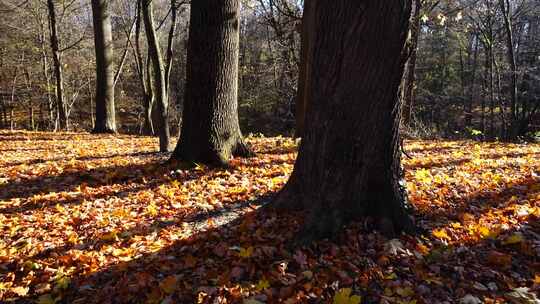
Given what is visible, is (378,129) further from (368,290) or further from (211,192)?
(211,192)

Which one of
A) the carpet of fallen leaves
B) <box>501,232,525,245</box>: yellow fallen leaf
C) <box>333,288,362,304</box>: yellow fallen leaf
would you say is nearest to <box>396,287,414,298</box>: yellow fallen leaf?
the carpet of fallen leaves

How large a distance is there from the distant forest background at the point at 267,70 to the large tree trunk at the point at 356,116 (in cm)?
1117

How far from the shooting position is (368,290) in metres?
3.04

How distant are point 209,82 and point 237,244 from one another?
3429mm

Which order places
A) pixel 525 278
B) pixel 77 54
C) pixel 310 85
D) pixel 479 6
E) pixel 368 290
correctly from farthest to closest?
pixel 77 54 < pixel 479 6 < pixel 310 85 < pixel 525 278 < pixel 368 290

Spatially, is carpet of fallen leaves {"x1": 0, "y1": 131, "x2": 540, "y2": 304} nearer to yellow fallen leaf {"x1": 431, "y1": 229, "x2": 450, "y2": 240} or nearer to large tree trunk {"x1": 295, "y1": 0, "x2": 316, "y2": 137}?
yellow fallen leaf {"x1": 431, "y1": 229, "x2": 450, "y2": 240}

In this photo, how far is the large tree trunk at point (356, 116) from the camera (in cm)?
342

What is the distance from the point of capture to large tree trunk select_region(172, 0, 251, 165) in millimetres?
6363

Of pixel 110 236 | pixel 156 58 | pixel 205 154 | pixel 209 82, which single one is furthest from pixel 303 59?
pixel 110 236

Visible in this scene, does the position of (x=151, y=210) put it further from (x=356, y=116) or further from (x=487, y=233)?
(x=487, y=233)

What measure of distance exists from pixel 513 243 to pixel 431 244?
32.0 inches

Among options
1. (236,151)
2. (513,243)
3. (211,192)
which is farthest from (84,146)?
(513,243)

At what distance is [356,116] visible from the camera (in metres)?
3.54

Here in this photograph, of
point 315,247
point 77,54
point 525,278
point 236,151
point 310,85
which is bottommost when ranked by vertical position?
point 525,278
